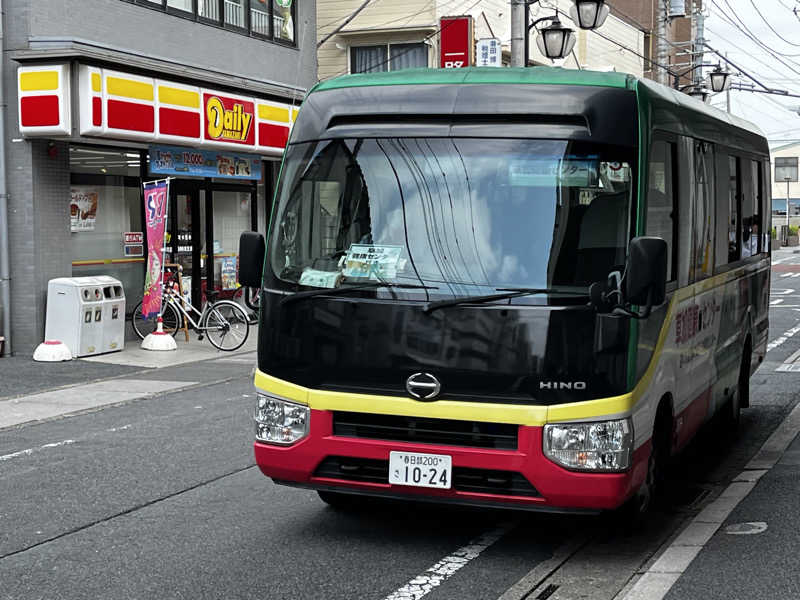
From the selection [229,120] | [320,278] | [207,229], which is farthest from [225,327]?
[320,278]

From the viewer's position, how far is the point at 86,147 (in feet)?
56.0

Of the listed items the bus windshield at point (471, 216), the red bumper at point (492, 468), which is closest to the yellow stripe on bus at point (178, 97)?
the bus windshield at point (471, 216)

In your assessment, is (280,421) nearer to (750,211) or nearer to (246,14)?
(750,211)

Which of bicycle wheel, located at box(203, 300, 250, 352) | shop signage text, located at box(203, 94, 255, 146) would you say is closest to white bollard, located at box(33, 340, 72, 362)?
bicycle wheel, located at box(203, 300, 250, 352)

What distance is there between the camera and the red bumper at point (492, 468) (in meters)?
5.79

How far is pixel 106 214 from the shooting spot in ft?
58.3

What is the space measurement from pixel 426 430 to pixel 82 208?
1247 cm

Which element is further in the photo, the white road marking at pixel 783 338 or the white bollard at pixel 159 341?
the white road marking at pixel 783 338

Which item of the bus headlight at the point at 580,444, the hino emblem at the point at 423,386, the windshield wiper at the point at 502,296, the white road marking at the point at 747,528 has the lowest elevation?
the white road marking at the point at 747,528

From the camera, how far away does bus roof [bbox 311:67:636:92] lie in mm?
6160

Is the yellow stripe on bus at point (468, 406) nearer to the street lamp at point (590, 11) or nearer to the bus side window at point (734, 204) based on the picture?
the bus side window at point (734, 204)

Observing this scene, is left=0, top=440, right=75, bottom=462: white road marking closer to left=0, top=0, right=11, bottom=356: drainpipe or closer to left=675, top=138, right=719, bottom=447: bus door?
left=675, top=138, right=719, bottom=447: bus door

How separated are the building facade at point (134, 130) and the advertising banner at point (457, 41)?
292 cm

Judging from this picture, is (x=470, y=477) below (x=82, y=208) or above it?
below
